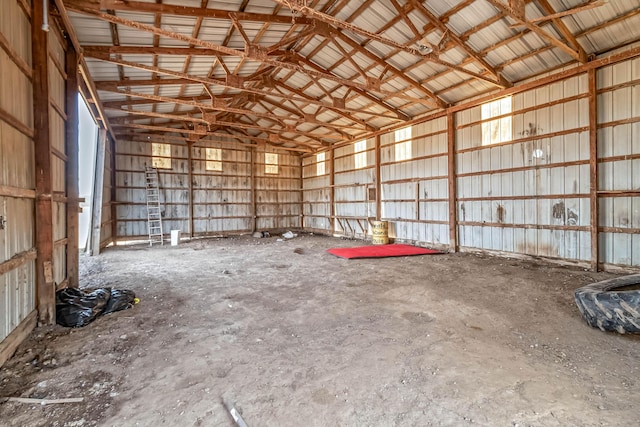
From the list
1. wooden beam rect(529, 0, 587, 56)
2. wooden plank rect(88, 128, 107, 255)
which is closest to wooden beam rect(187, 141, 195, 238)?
wooden plank rect(88, 128, 107, 255)

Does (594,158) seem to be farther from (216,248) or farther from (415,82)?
(216,248)

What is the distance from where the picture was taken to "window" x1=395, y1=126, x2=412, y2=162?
10.6 meters

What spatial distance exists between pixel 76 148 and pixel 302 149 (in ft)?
36.7

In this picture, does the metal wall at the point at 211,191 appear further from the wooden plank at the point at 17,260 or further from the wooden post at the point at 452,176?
the wooden plank at the point at 17,260

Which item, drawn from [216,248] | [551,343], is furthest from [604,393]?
[216,248]

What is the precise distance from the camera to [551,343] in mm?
3129

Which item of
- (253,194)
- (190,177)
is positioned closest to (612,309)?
(253,194)

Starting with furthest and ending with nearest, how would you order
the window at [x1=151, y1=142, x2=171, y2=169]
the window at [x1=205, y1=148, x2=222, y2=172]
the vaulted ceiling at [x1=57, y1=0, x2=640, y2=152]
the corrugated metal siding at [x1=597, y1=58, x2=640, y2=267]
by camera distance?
the window at [x1=205, y1=148, x2=222, y2=172] → the window at [x1=151, y1=142, x2=171, y2=169] → the corrugated metal siding at [x1=597, y1=58, x2=640, y2=267] → the vaulted ceiling at [x1=57, y1=0, x2=640, y2=152]

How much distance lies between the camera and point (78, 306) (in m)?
3.82

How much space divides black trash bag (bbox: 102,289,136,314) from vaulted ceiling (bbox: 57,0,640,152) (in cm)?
383

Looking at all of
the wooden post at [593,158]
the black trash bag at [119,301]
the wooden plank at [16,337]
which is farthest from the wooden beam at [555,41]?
the wooden plank at [16,337]

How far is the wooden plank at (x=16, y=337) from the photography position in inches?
106

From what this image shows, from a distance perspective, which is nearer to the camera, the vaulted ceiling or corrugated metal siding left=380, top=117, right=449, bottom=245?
the vaulted ceiling

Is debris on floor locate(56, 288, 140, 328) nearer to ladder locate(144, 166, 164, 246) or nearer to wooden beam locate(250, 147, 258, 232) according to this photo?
ladder locate(144, 166, 164, 246)
